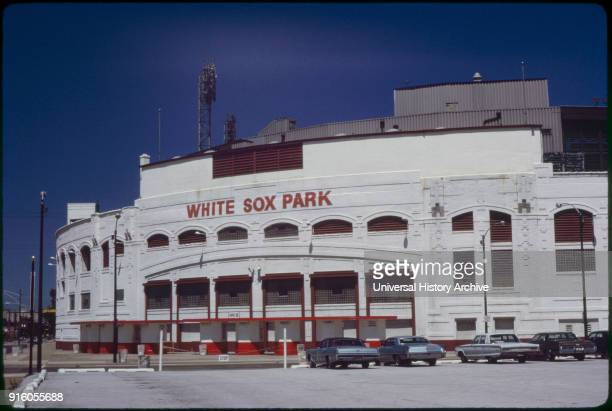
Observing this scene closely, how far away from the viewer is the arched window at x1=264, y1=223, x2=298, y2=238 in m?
62.4

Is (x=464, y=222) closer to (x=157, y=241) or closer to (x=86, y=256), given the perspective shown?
(x=157, y=241)

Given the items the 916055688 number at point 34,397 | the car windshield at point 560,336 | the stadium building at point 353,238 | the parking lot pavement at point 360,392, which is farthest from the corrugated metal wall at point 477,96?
the 916055688 number at point 34,397

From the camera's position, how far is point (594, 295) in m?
56.7

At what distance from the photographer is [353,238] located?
60.2 meters

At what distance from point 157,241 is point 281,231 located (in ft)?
42.9

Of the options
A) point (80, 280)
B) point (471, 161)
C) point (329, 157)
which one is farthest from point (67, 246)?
point (471, 161)

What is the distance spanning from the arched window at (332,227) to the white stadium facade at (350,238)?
9 centimetres

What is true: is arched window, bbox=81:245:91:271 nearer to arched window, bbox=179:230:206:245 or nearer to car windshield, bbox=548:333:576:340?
arched window, bbox=179:230:206:245

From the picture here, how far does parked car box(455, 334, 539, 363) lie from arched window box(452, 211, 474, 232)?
19104mm

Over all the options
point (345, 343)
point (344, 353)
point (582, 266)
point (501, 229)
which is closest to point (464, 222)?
point (501, 229)

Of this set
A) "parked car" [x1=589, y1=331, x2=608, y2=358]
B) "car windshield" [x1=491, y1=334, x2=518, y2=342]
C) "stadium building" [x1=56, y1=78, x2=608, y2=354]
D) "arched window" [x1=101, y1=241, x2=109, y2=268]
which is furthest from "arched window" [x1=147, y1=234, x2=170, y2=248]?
"parked car" [x1=589, y1=331, x2=608, y2=358]

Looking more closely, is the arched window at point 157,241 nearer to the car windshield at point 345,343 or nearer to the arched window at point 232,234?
the arched window at point 232,234

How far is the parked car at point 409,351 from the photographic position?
124 feet

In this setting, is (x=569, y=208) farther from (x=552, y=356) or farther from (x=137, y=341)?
(x=137, y=341)
